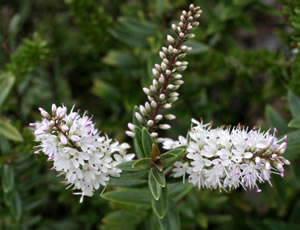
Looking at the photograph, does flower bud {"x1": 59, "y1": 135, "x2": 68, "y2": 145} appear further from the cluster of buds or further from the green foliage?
the green foliage

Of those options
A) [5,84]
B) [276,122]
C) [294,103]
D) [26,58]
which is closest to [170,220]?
[276,122]

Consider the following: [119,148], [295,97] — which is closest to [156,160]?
[119,148]

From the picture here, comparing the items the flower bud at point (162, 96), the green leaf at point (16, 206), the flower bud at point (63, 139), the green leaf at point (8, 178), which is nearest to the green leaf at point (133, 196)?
the flower bud at point (63, 139)

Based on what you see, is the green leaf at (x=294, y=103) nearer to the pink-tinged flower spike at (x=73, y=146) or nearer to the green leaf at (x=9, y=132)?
the pink-tinged flower spike at (x=73, y=146)

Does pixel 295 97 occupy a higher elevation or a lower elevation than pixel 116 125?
lower

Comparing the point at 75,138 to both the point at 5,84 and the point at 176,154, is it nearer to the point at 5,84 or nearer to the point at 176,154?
the point at 176,154

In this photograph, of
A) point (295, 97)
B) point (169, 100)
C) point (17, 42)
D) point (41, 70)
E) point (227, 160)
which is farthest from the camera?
point (17, 42)

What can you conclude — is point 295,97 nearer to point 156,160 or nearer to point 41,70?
point 156,160
